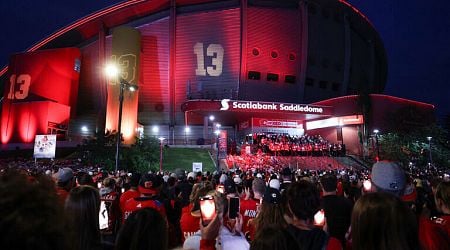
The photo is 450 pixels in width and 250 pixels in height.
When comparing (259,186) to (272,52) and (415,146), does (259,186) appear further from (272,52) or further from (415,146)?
(272,52)

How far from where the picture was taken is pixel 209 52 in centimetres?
4859

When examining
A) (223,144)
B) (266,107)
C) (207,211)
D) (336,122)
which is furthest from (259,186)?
(336,122)

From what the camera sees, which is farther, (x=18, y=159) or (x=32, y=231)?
(x=18, y=159)

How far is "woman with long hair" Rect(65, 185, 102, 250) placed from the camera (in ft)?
9.61

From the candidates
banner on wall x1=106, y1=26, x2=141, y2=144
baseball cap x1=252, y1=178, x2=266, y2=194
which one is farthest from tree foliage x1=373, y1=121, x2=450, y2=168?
baseball cap x1=252, y1=178, x2=266, y2=194

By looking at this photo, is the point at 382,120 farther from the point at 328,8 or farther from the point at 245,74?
the point at 328,8

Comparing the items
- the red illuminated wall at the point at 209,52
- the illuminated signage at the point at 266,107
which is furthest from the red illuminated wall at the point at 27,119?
the illuminated signage at the point at 266,107

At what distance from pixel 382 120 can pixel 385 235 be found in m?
41.9

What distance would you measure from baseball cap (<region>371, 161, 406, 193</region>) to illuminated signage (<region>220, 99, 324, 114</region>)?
3609 cm

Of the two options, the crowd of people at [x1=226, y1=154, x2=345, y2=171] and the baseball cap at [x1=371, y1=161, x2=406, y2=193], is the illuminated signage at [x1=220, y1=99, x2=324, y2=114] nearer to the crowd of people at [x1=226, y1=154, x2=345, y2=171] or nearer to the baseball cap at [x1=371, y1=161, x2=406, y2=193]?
the crowd of people at [x1=226, y1=154, x2=345, y2=171]

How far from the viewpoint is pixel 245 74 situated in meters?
49.1

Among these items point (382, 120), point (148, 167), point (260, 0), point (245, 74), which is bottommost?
point (148, 167)

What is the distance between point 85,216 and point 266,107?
127 feet

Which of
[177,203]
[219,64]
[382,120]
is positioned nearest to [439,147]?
[382,120]
